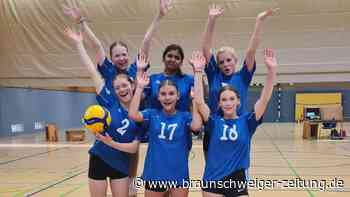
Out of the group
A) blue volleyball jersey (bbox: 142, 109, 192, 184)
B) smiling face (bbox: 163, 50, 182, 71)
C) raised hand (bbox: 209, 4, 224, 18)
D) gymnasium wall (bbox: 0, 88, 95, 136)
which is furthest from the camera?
gymnasium wall (bbox: 0, 88, 95, 136)

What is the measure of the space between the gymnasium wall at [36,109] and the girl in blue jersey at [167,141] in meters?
12.5

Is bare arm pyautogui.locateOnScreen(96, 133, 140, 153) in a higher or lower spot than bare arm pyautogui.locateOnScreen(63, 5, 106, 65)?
lower

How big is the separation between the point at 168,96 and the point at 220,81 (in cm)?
68

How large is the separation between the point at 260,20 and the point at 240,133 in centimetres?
115

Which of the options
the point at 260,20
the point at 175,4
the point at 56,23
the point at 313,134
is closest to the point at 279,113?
the point at 313,134

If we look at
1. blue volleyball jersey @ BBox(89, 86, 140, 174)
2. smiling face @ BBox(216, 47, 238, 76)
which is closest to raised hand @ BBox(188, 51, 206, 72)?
smiling face @ BBox(216, 47, 238, 76)

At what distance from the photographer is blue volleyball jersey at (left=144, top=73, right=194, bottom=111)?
348cm

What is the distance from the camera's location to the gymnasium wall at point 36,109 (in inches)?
575

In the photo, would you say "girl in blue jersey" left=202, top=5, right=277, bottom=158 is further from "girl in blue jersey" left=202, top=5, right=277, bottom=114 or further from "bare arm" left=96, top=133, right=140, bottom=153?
"bare arm" left=96, top=133, right=140, bottom=153

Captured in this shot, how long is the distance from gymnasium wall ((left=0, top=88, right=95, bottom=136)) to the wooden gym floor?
3.00 m

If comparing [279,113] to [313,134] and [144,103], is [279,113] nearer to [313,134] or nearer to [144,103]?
[313,134]

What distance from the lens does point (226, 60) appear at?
355 centimetres

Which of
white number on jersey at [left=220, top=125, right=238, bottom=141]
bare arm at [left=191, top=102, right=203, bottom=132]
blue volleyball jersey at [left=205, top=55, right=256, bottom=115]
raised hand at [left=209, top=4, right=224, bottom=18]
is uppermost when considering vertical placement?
raised hand at [left=209, top=4, right=224, bottom=18]

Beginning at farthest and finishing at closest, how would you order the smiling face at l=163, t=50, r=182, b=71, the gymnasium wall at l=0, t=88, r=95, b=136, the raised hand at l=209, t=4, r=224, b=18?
the gymnasium wall at l=0, t=88, r=95, b=136 < the raised hand at l=209, t=4, r=224, b=18 < the smiling face at l=163, t=50, r=182, b=71
